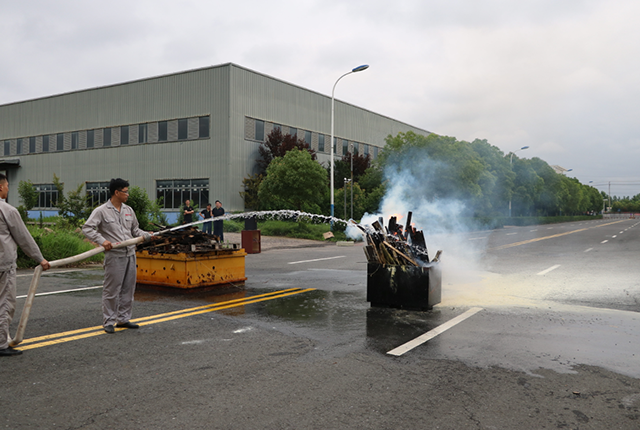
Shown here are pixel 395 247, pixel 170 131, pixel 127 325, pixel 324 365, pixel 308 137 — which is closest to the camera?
pixel 324 365

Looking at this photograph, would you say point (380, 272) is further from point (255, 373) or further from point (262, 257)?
point (262, 257)

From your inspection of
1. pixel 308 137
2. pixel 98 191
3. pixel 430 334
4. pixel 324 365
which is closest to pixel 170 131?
pixel 98 191

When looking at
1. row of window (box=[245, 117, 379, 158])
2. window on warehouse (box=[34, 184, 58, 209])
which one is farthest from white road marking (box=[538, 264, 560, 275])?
window on warehouse (box=[34, 184, 58, 209])

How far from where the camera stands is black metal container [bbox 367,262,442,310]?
761 cm

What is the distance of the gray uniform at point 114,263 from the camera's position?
624 cm

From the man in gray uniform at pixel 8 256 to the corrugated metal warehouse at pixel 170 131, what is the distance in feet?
106

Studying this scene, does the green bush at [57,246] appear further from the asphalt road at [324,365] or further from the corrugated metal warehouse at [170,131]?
the corrugated metal warehouse at [170,131]

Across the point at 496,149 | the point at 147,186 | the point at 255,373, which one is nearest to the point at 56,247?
the point at 255,373

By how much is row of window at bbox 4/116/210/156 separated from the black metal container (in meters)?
32.8

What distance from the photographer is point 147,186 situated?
4172cm

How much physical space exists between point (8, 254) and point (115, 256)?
1.28m

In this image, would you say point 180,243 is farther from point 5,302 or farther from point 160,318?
point 5,302

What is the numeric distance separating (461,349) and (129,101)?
42951 mm

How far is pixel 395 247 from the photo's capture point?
26.6ft
